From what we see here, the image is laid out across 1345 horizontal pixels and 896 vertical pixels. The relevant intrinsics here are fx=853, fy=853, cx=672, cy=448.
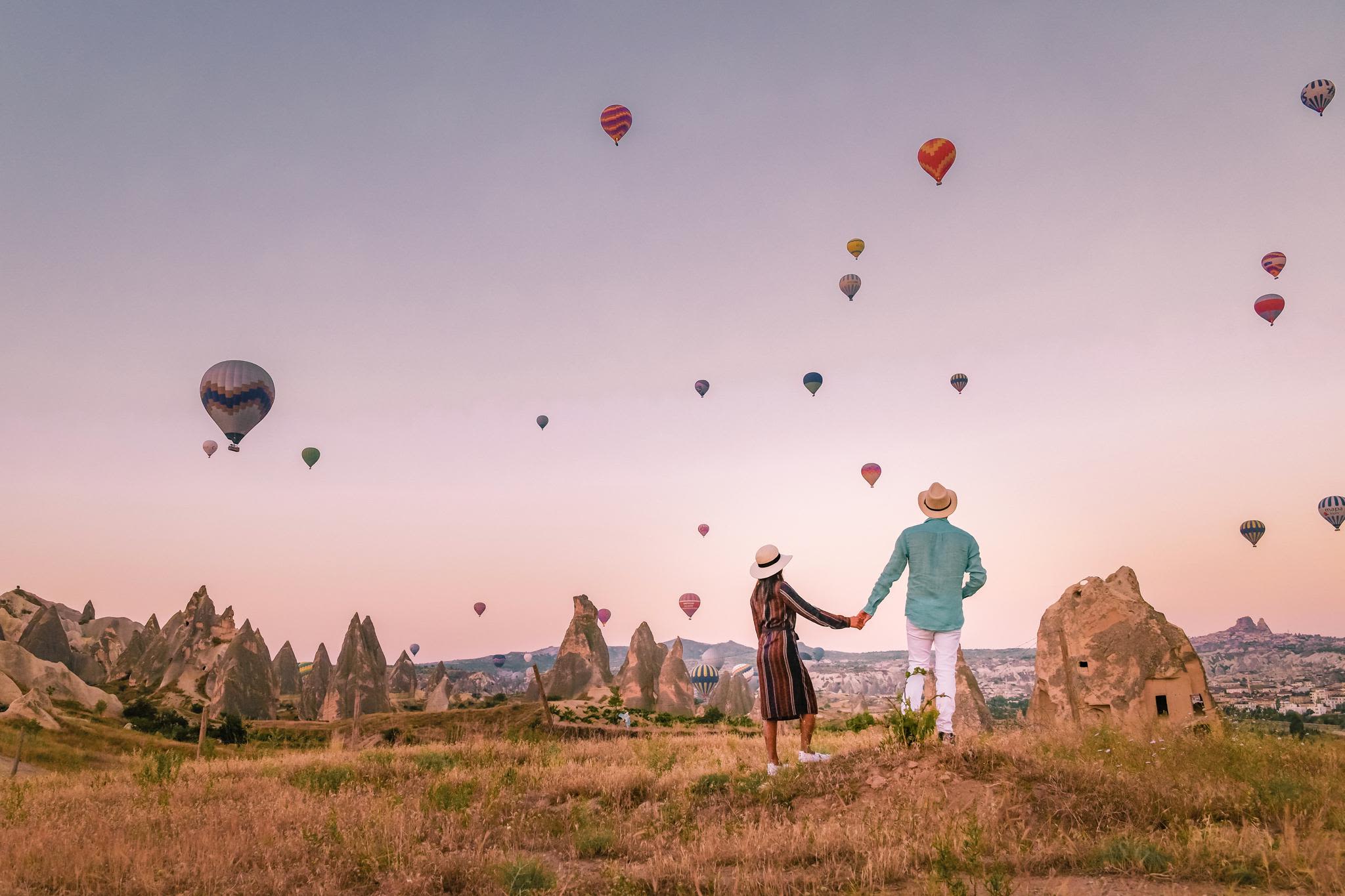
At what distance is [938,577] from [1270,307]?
40071mm

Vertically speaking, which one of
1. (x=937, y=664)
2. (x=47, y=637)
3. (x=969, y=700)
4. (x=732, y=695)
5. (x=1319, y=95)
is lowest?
(x=732, y=695)

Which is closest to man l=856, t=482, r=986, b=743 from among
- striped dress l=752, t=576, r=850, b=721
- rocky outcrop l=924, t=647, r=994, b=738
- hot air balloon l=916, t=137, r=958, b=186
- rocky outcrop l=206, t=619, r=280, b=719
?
striped dress l=752, t=576, r=850, b=721

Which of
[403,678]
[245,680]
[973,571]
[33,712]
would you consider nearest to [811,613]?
[973,571]

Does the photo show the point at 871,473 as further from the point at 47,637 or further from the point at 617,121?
the point at 47,637

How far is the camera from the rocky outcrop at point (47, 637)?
71.0 meters

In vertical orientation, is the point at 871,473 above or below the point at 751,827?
above

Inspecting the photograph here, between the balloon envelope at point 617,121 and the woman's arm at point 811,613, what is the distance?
107ft

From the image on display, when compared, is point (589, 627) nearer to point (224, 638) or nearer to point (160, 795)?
point (224, 638)

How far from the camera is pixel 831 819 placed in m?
6.86

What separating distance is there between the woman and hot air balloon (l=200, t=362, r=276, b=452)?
2861 cm

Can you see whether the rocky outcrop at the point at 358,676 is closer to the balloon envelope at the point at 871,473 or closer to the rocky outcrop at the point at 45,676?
the rocky outcrop at the point at 45,676

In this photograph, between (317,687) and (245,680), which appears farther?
(317,687)

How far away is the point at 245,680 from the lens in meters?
72.2

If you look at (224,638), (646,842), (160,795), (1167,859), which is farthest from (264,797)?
(224,638)
